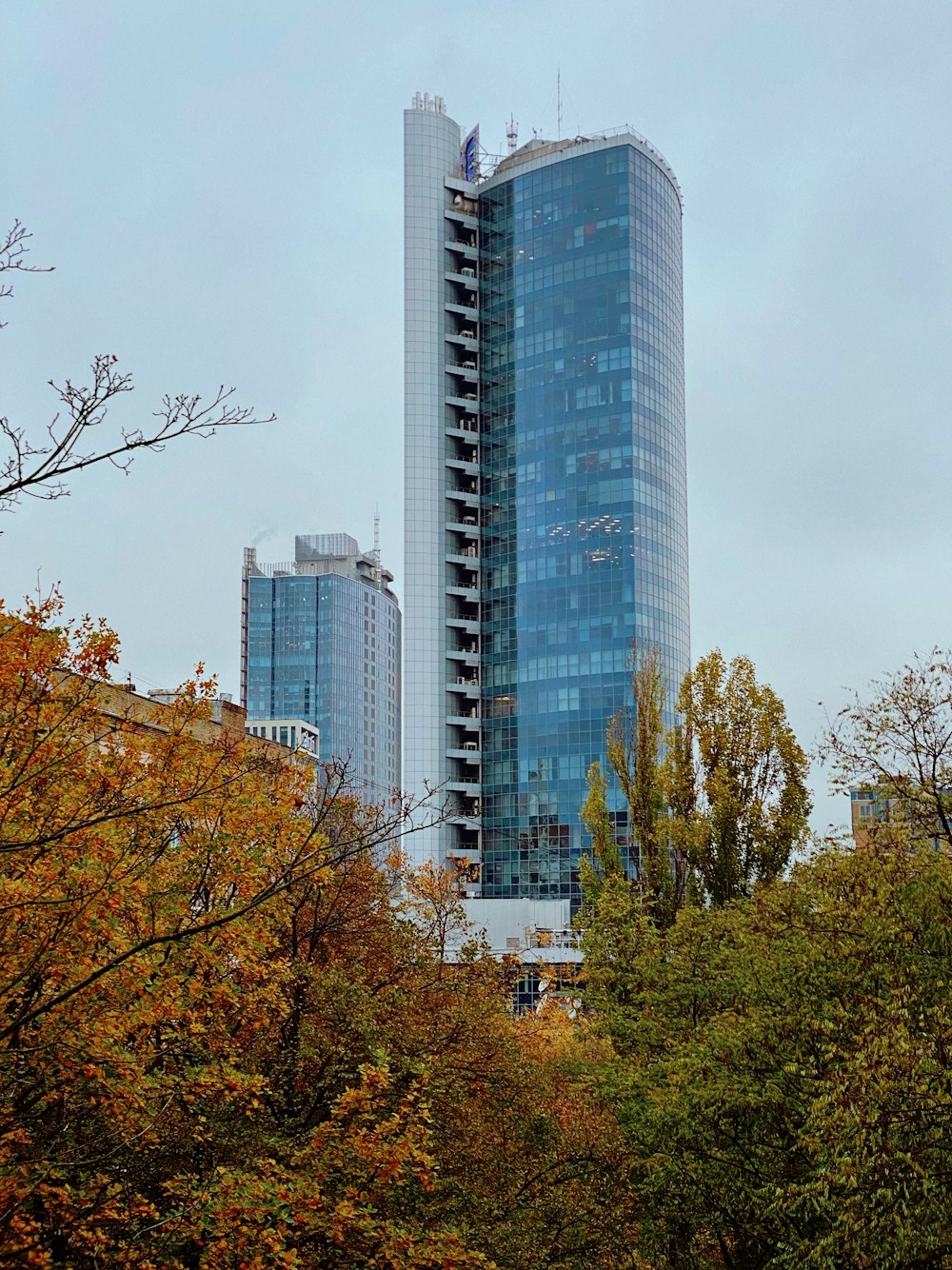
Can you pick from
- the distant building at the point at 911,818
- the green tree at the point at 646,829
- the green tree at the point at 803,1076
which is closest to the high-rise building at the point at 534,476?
the green tree at the point at 646,829

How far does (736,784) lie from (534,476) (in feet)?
299

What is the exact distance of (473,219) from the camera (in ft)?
418

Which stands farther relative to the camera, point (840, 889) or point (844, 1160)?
point (840, 889)

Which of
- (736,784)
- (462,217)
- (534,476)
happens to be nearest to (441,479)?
(534,476)

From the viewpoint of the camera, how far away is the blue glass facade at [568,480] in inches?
4481

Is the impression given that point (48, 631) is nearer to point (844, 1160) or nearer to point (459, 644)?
point (844, 1160)

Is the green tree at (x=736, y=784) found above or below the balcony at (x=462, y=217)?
below

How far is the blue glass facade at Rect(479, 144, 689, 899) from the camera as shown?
373ft

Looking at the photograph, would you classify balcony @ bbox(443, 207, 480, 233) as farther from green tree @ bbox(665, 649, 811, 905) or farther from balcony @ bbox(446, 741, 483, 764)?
green tree @ bbox(665, 649, 811, 905)

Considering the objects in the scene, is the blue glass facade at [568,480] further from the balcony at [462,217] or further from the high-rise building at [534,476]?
the balcony at [462,217]

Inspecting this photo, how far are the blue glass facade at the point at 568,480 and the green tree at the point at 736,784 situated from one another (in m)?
78.1

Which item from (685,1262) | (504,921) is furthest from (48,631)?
(504,921)

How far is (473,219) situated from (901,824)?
118 m

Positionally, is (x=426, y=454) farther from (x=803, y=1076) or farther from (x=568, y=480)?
(x=803, y=1076)
